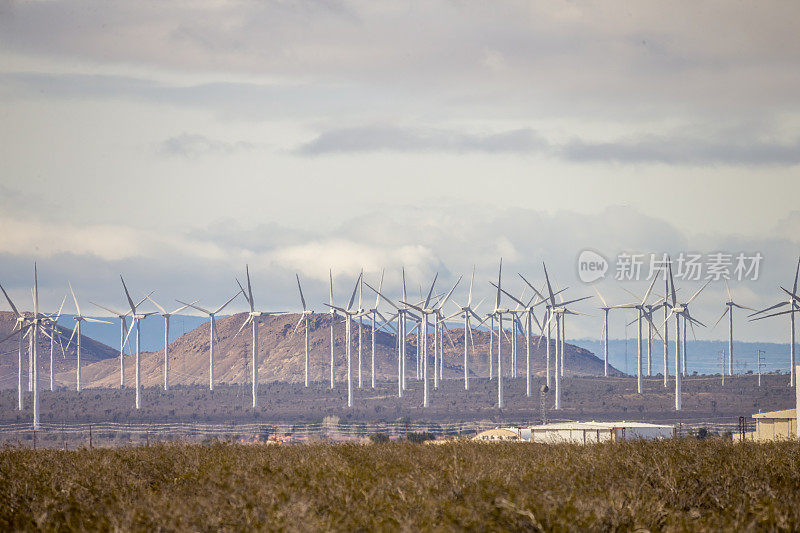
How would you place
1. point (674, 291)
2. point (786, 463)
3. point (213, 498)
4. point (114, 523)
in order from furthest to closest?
point (674, 291), point (786, 463), point (213, 498), point (114, 523)

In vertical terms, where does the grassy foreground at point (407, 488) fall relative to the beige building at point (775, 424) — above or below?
above

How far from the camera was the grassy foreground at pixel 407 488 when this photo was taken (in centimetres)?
2575

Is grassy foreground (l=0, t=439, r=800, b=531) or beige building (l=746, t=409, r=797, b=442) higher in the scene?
grassy foreground (l=0, t=439, r=800, b=531)

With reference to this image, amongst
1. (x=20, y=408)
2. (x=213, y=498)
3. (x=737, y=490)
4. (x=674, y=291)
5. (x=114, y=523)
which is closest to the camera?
(x=114, y=523)

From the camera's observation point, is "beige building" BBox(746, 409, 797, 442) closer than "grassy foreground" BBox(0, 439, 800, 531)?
No

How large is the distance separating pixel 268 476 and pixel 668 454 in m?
13.8

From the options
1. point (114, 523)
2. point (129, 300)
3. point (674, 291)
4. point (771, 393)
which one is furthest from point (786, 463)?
point (771, 393)

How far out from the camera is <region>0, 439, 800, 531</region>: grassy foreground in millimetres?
25750

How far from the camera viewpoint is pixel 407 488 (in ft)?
97.5

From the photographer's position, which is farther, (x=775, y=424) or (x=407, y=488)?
(x=775, y=424)

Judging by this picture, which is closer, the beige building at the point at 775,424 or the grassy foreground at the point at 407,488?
the grassy foreground at the point at 407,488

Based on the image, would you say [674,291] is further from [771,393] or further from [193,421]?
[193,421]

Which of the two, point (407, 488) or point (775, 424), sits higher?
point (407, 488)

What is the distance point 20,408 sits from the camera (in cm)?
18288
